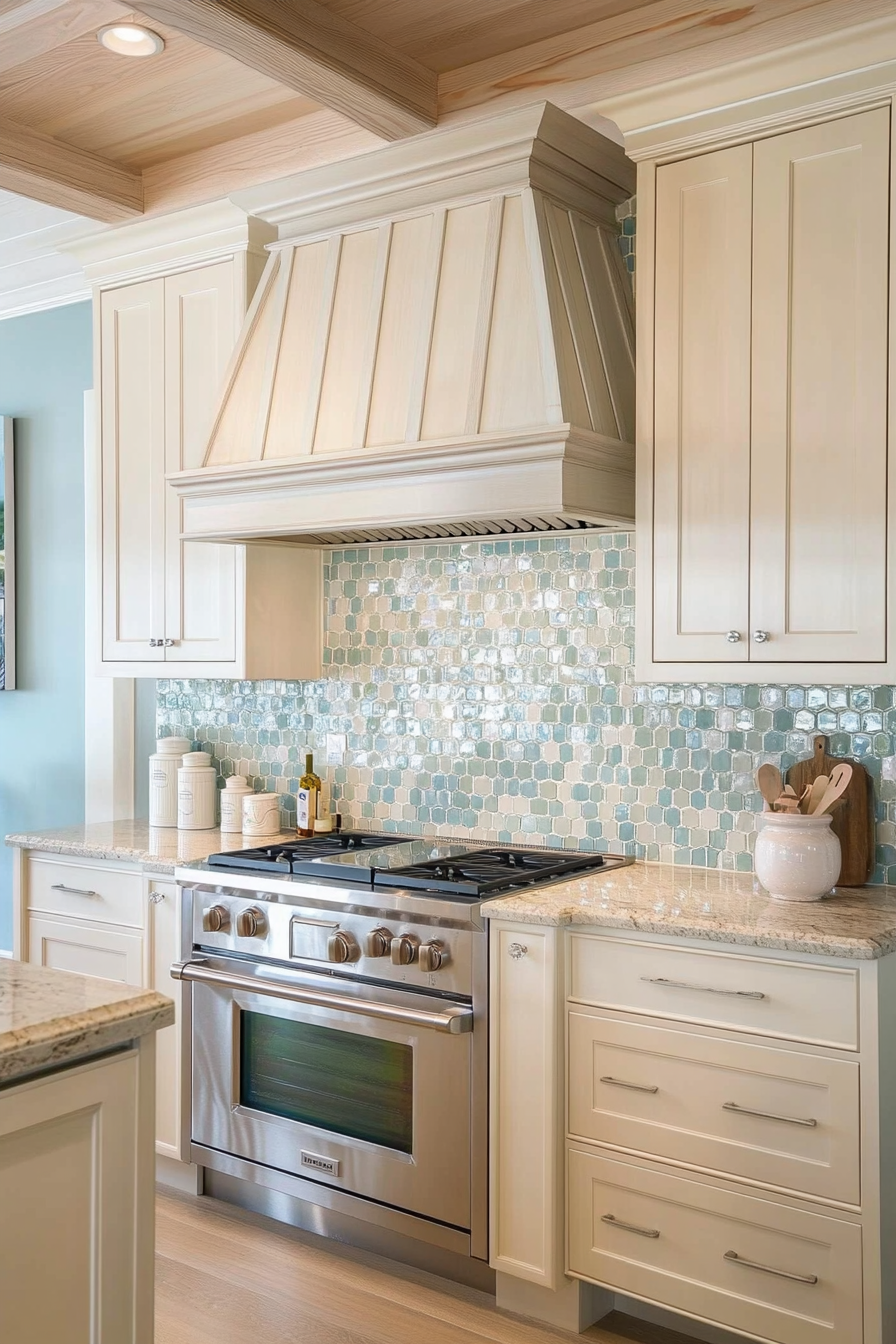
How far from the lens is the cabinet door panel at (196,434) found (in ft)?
11.4

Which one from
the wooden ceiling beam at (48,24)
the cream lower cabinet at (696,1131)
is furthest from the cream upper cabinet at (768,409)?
the wooden ceiling beam at (48,24)

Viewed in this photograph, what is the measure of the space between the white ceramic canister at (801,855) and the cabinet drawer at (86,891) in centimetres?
172

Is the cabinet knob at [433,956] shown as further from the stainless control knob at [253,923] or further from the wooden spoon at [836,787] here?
the wooden spoon at [836,787]

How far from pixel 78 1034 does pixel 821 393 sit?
6.20 ft

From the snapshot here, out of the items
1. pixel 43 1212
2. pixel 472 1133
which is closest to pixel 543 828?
pixel 472 1133

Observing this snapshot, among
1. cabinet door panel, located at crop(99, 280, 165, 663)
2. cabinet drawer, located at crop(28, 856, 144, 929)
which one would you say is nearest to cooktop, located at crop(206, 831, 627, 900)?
cabinet drawer, located at crop(28, 856, 144, 929)

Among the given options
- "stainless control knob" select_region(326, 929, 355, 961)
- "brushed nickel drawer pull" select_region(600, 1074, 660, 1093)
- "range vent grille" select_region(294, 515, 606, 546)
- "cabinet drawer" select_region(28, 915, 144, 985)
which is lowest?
"brushed nickel drawer pull" select_region(600, 1074, 660, 1093)

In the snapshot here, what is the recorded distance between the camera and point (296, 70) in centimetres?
281

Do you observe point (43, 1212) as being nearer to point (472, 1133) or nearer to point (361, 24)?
point (472, 1133)

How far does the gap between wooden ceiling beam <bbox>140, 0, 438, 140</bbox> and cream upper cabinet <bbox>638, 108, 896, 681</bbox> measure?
0.78 m

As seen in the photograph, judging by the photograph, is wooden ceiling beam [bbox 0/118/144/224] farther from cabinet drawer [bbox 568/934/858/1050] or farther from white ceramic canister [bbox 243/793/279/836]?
cabinet drawer [bbox 568/934/858/1050]

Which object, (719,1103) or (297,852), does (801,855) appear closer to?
(719,1103)

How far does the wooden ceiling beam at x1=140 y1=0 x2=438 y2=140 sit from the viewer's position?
2.54 meters

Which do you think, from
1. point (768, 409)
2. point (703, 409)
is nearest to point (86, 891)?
point (703, 409)
